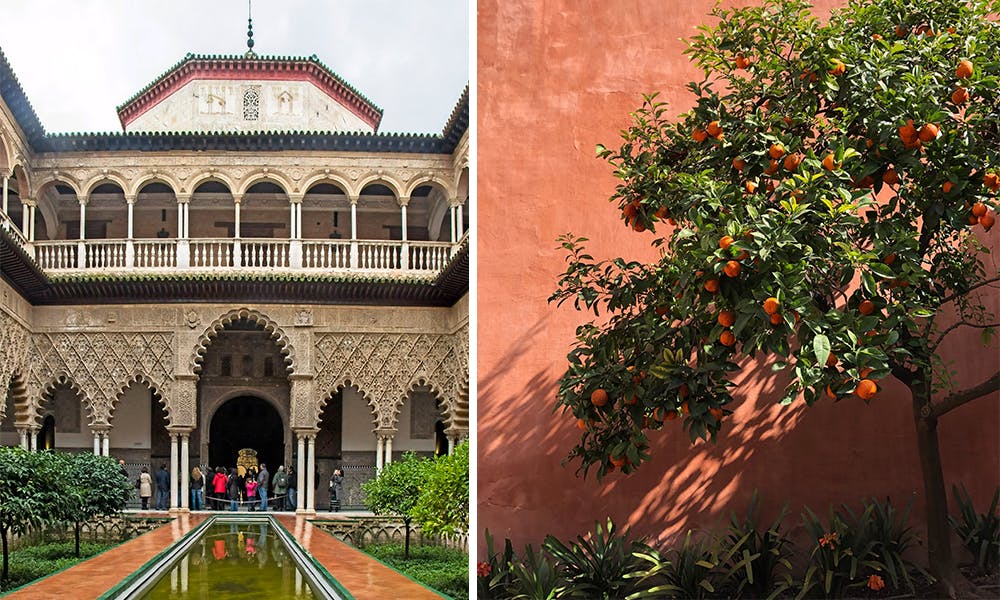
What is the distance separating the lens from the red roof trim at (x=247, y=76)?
18.3 feet

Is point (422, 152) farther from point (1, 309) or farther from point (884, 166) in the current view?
point (884, 166)

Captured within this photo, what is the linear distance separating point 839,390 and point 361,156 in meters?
6.63

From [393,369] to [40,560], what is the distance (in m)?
4.89

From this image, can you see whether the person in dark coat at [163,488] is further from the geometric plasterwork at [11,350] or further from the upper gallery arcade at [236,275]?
the geometric plasterwork at [11,350]

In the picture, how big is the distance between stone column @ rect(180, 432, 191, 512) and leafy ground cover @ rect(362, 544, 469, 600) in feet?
9.20

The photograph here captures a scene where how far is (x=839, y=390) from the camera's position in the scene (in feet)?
9.59

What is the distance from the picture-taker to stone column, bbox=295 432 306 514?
1005 centimetres

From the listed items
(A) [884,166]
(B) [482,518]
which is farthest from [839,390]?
(B) [482,518]

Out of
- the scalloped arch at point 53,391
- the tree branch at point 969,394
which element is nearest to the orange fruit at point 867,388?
the tree branch at point 969,394

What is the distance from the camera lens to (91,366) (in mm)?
7234

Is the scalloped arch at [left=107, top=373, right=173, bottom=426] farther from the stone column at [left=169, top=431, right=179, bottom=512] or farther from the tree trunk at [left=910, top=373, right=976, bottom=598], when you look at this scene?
the tree trunk at [left=910, top=373, right=976, bottom=598]

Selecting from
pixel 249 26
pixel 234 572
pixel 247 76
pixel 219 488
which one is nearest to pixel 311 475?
pixel 219 488

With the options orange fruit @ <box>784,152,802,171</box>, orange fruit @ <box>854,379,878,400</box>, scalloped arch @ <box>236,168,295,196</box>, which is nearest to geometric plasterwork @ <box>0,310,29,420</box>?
scalloped arch @ <box>236,168,295,196</box>

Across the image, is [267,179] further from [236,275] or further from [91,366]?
[91,366]
